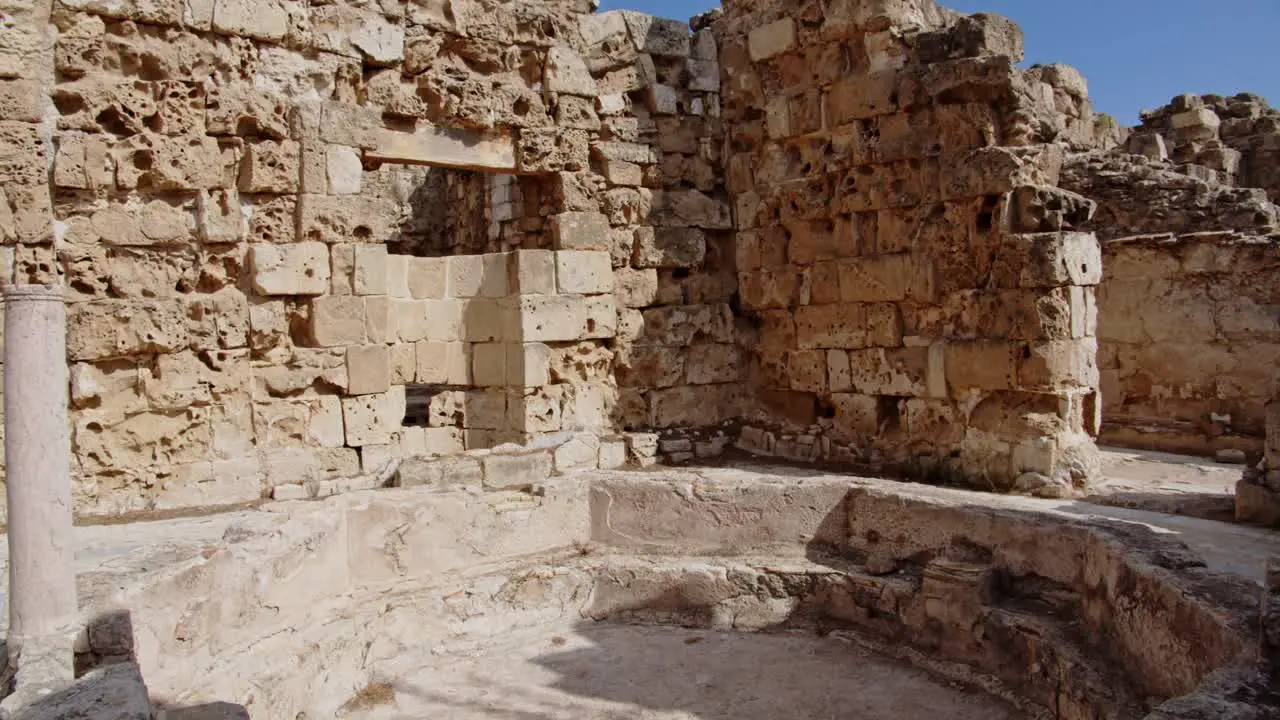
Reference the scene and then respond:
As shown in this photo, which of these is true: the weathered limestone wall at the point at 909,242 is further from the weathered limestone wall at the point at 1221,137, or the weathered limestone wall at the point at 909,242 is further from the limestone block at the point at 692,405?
the weathered limestone wall at the point at 1221,137

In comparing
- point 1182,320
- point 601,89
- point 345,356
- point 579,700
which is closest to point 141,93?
point 345,356

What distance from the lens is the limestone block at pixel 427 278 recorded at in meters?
7.55

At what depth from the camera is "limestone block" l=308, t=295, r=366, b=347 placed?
6727 millimetres

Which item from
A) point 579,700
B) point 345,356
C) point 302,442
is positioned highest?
point 345,356

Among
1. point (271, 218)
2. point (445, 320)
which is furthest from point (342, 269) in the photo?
point (445, 320)

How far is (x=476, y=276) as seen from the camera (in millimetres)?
7688

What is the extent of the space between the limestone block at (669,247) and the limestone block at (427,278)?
1.72m

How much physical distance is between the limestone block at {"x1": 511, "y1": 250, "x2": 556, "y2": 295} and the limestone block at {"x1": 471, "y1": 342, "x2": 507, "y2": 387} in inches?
20.3

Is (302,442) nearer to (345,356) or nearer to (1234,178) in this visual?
(345,356)

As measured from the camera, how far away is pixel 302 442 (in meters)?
6.73

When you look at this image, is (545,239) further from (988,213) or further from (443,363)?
(988,213)

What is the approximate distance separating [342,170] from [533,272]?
166 centimetres

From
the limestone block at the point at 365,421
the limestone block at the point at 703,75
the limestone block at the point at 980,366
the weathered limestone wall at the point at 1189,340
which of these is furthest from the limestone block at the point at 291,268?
the weathered limestone wall at the point at 1189,340

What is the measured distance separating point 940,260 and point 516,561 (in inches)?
155
